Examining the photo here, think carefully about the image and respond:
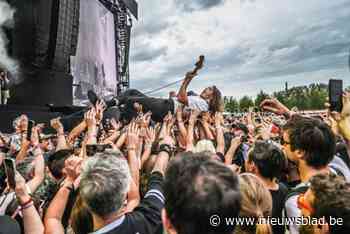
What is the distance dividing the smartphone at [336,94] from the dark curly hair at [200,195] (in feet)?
4.30

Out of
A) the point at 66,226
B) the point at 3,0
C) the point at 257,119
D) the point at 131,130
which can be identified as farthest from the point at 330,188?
the point at 3,0

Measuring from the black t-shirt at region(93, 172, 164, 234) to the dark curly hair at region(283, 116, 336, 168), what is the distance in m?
0.89

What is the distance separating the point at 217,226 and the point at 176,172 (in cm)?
24

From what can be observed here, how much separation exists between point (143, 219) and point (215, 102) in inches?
113

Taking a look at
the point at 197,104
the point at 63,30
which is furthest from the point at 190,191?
the point at 63,30

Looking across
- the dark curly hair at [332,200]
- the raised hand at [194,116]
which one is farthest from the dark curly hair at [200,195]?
the raised hand at [194,116]

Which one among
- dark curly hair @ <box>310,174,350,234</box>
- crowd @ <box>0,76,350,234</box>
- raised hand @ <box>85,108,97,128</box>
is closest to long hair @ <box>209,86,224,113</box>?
crowd @ <box>0,76,350,234</box>

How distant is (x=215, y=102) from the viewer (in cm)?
439

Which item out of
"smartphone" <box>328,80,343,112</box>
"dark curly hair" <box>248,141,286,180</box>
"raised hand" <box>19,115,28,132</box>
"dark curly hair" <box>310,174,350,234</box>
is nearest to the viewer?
"dark curly hair" <box>310,174,350,234</box>

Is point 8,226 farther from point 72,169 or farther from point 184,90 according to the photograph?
point 184,90

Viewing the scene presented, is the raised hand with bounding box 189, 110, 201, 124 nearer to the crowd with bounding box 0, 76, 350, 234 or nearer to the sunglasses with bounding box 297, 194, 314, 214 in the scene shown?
the crowd with bounding box 0, 76, 350, 234

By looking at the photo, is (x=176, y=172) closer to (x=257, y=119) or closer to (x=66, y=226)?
(x=66, y=226)

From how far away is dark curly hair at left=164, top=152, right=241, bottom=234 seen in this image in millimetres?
1169

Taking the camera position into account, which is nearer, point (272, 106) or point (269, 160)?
point (269, 160)
